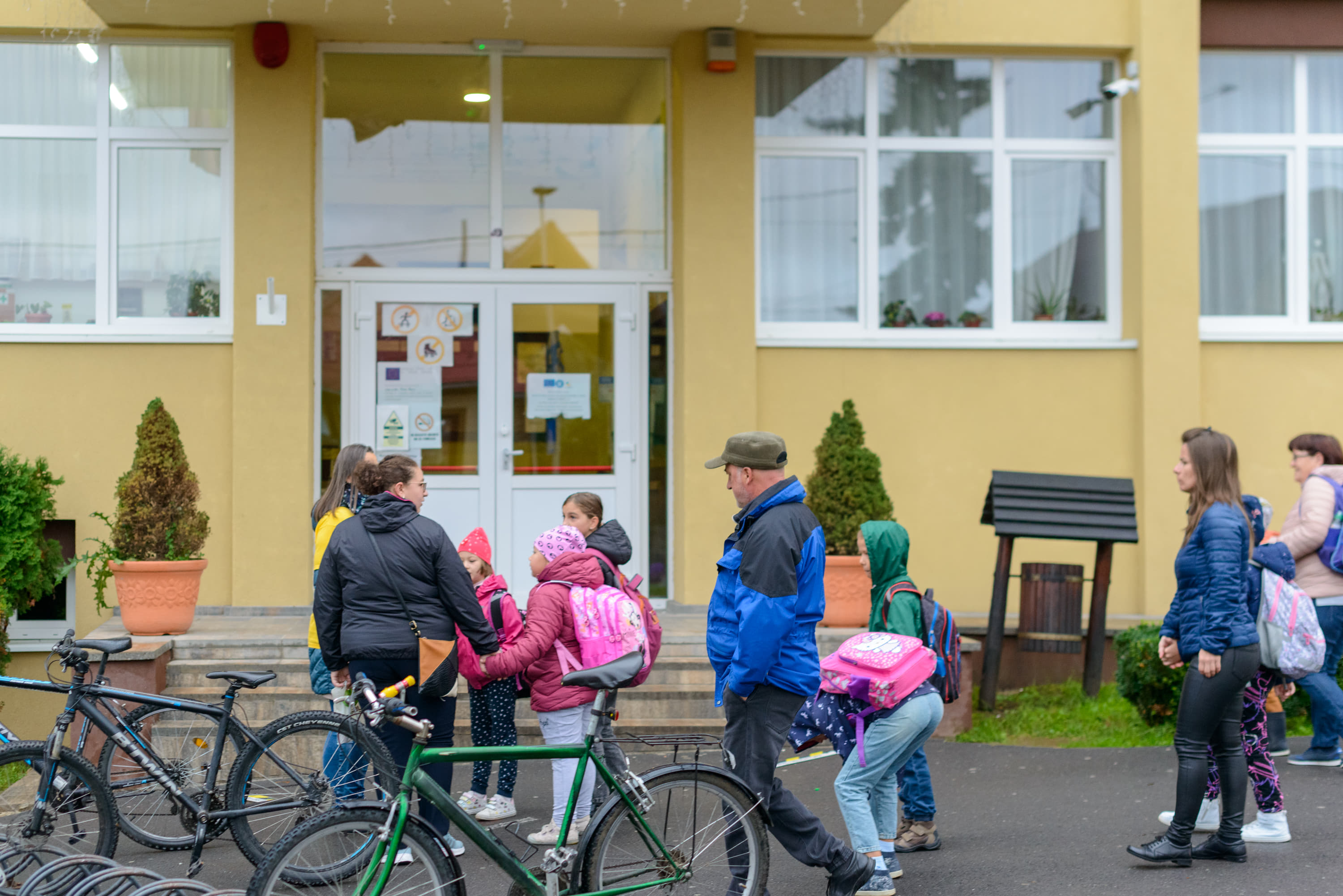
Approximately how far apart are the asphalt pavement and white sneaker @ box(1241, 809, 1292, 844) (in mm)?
34

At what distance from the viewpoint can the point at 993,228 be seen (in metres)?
10.1

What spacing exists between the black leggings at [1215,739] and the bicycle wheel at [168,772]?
13.4ft

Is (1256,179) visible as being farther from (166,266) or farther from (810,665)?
(166,266)

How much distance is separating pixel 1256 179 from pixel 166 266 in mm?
8760

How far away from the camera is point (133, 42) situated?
9.46m

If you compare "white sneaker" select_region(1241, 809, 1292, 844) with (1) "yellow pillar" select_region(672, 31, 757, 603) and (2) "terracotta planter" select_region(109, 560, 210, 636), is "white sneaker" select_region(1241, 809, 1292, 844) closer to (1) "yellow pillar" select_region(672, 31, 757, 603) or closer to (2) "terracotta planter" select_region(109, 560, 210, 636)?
(1) "yellow pillar" select_region(672, 31, 757, 603)

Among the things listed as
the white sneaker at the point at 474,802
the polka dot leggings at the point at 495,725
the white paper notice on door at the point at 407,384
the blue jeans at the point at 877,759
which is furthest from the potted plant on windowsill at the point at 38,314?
the blue jeans at the point at 877,759

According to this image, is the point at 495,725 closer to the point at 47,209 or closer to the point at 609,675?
the point at 609,675

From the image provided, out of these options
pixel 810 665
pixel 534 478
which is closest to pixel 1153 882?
pixel 810 665

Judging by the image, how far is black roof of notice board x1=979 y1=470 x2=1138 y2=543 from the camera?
28.2 feet

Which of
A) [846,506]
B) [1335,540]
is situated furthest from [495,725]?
[1335,540]

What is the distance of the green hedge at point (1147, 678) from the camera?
7676mm

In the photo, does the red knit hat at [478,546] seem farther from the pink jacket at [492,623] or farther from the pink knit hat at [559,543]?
the pink knit hat at [559,543]

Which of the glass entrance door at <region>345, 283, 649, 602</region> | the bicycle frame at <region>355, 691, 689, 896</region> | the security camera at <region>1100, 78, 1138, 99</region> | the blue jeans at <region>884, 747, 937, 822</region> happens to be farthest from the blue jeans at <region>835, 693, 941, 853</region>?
the security camera at <region>1100, 78, 1138, 99</region>
